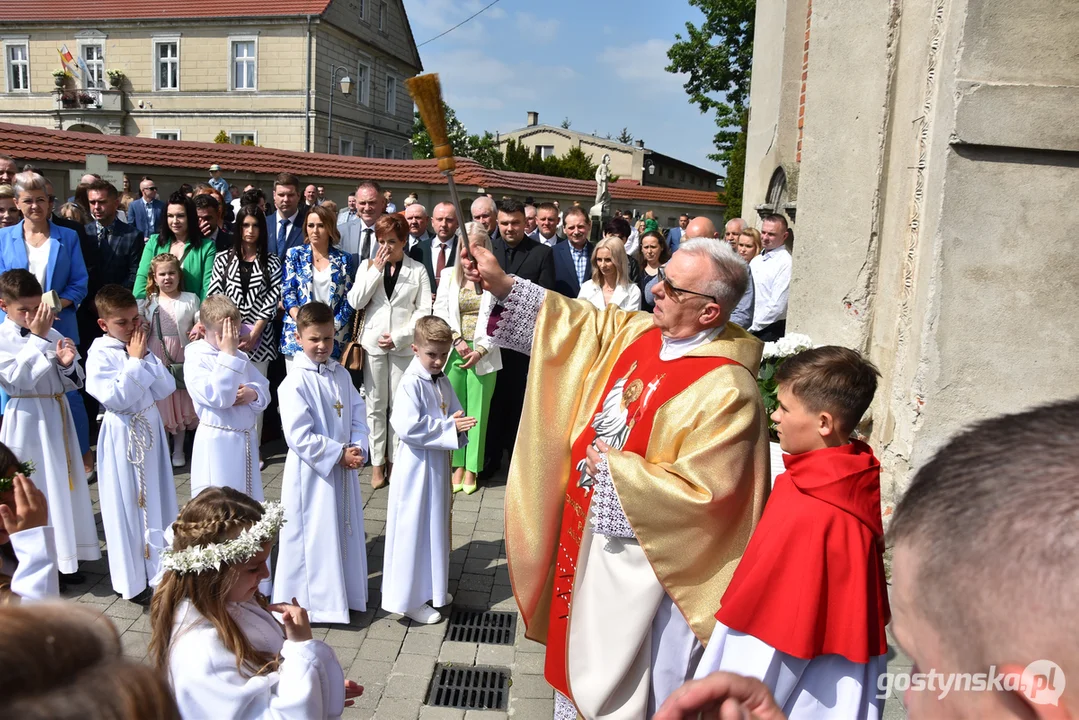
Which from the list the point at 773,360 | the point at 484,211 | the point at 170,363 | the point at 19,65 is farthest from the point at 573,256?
the point at 19,65

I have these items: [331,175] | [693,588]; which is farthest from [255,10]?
[693,588]

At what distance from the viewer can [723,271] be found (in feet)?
10.7

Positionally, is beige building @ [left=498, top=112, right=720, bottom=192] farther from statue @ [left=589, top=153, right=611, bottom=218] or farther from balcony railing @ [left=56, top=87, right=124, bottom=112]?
statue @ [left=589, top=153, right=611, bottom=218]

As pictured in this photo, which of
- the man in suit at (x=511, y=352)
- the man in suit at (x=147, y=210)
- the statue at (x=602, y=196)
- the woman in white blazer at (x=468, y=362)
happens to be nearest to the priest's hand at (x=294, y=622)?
the woman in white blazer at (x=468, y=362)

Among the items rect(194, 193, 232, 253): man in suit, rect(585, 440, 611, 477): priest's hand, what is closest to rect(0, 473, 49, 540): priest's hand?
rect(585, 440, 611, 477): priest's hand

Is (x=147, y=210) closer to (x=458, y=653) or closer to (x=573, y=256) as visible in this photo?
(x=573, y=256)

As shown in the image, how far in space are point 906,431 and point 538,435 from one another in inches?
92.6

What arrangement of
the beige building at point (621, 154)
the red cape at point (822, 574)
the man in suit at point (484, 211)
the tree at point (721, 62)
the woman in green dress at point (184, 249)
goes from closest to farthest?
the red cape at point (822, 574)
the woman in green dress at point (184, 249)
the man in suit at point (484, 211)
the tree at point (721, 62)
the beige building at point (621, 154)

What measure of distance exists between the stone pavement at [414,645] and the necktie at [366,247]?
301 cm

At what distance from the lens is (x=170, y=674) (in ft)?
7.50

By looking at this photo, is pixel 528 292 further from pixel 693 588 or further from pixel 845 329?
pixel 845 329

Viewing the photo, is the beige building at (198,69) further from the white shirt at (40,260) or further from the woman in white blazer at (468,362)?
the woman in white blazer at (468,362)

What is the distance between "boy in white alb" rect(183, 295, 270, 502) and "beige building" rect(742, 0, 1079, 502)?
151 inches

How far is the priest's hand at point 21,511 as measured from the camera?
2559mm
